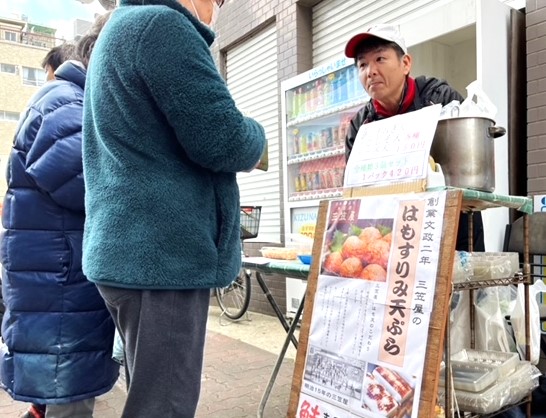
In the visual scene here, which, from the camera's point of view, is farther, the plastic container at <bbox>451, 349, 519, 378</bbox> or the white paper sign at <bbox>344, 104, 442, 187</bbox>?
the plastic container at <bbox>451, 349, 519, 378</bbox>

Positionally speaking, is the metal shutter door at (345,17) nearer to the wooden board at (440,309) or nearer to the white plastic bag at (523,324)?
the white plastic bag at (523,324)

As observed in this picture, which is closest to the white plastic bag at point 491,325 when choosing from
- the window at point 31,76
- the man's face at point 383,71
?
the man's face at point 383,71

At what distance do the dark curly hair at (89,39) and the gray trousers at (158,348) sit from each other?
3.65ft

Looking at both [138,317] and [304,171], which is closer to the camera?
[138,317]

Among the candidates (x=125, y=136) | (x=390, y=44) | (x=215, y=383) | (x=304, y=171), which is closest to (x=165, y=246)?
(x=125, y=136)

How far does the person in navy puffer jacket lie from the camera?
1776 mm

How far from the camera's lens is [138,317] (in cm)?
132

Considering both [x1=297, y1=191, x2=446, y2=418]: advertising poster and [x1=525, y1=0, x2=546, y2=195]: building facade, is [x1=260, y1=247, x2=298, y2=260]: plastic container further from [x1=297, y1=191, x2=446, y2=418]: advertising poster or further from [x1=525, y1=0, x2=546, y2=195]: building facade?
[x1=525, y1=0, x2=546, y2=195]: building facade

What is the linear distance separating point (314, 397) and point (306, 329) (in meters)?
0.28

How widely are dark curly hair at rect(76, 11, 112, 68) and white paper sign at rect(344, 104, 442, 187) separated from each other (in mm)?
1200

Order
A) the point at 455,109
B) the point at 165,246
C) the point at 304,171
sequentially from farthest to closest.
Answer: the point at 304,171 → the point at 455,109 → the point at 165,246

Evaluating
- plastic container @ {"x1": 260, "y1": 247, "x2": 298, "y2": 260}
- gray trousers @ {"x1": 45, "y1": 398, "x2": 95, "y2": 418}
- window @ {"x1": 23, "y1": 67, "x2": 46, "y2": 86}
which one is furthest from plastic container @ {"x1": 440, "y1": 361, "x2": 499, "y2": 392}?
window @ {"x1": 23, "y1": 67, "x2": 46, "y2": 86}

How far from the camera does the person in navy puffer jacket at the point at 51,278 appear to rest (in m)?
1.78

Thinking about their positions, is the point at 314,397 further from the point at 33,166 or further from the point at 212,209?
the point at 33,166
